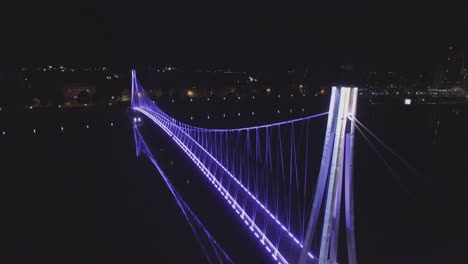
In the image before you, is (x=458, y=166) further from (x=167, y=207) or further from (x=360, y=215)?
(x=167, y=207)

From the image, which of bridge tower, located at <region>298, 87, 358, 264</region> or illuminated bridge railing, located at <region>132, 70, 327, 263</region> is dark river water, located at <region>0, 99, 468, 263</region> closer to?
illuminated bridge railing, located at <region>132, 70, 327, 263</region>

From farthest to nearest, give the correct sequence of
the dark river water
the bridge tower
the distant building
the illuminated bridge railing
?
1. the distant building
2. the dark river water
3. the illuminated bridge railing
4. the bridge tower

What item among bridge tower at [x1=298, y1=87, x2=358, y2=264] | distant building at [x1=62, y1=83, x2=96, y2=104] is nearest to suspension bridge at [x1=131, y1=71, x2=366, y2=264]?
bridge tower at [x1=298, y1=87, x2=358, y2=264]

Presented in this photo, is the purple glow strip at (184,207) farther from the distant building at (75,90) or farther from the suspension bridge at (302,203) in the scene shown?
the distant building at (75,90)

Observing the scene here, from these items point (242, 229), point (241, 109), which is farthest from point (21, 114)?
point (242, 229)

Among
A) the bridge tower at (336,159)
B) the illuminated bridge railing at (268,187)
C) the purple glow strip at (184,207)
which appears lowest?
the purple glow strip at (184,207)

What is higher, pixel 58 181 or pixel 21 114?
pixel 21 114

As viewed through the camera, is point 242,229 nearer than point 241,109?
Yes

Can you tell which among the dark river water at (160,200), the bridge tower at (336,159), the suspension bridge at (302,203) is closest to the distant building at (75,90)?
the dark river water at (160,200)

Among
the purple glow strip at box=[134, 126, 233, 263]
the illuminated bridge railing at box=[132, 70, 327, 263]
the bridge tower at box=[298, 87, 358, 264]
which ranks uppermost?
the bridge tower at box=[298, 87, 358, 264]
